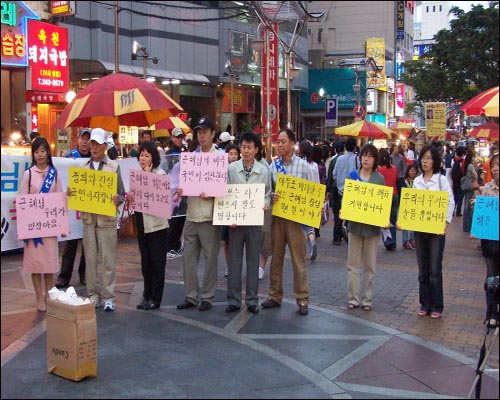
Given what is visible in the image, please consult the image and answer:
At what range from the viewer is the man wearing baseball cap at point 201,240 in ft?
21.5

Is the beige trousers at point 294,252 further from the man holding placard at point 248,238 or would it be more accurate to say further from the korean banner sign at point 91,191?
the korean banner sign at point 91,191

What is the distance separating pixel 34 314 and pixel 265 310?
2430 mm

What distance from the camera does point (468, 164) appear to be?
14375 millimetres

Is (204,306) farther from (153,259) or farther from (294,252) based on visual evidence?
(294,252)

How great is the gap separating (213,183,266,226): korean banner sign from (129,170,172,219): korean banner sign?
57cm

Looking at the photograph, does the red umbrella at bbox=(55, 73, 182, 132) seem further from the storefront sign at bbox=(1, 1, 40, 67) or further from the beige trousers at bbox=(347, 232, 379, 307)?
the storefront sign at bbox=(1, 1, 40, 67)

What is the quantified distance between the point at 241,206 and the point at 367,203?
141 centimetres

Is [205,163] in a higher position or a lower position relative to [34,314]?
higher

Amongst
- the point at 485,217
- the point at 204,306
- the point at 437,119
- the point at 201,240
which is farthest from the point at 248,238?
the point at 437,119

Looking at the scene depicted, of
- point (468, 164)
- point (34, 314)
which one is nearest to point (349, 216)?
point (34, 314)

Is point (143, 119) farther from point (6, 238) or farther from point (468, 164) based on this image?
point (468, 164)

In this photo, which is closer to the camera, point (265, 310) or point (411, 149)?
point (265, 310)

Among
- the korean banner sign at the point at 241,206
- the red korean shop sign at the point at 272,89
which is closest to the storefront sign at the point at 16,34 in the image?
the red korean shop sign at the point at 272,89

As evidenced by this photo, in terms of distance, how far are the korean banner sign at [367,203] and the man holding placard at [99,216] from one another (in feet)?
8.05
